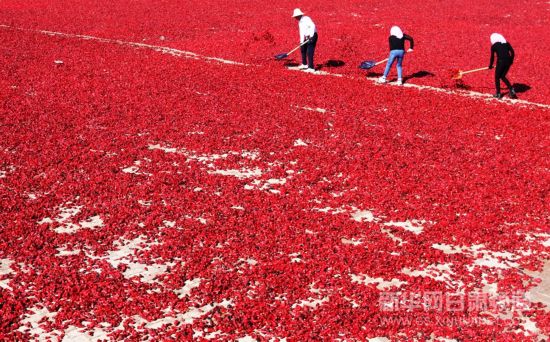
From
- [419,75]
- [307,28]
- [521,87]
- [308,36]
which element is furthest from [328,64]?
[521,87]

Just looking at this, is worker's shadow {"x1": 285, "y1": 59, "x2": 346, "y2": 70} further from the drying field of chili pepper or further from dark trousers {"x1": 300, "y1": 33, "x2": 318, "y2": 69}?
dark trousers {"x1": 300, "y1": 33, "x2": 318, "y2": 69}

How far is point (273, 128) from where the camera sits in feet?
46.8

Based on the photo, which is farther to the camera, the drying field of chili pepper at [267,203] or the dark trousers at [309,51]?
the dark trousers at [309,51]

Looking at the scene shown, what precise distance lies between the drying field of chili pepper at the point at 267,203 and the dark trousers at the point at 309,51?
839 millimetres

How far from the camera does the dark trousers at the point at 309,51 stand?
20672mm

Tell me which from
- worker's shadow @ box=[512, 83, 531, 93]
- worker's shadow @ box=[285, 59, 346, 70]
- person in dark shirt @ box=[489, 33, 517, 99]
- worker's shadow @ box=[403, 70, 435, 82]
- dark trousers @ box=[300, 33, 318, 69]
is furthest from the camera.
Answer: worker's shadow @ box=[285, 59, 346, 70]

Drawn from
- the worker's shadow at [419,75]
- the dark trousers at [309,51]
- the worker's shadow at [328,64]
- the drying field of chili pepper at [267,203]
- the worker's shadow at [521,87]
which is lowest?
the drying field of chili pepper at [267,203]

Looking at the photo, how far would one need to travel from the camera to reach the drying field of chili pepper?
6887 millimetres

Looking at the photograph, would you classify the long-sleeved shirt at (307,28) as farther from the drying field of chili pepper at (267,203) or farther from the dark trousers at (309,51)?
the drying field of chili pepper at (267,203)

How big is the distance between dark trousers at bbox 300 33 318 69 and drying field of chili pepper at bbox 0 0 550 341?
84 cm

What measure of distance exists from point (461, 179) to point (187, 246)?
571 cm

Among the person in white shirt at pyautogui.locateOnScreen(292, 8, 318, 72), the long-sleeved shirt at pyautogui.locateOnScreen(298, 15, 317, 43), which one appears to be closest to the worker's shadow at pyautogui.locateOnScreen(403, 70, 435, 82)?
the person in white shirt at pyautogui.locateOnScreen(292, 8, 318, 72)

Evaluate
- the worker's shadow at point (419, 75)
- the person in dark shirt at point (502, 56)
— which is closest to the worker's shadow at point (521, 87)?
the person in dark shirt at point (502, 56)

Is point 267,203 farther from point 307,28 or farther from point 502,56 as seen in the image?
point 307,28
